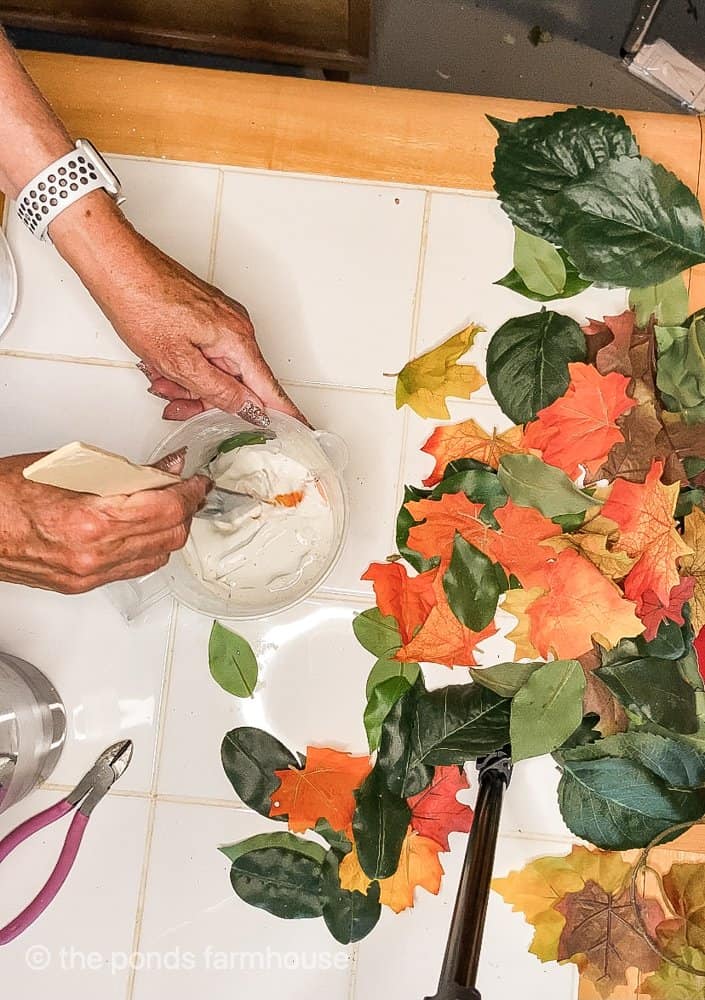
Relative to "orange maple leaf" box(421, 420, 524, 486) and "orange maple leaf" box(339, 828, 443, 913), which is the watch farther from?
"orange maple leaf" box(339, 828, 443, 913)

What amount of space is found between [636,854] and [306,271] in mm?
555

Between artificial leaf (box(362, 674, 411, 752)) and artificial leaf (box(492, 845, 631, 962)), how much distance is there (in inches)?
6.1

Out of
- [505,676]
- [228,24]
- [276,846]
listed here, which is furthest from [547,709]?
[228,24]

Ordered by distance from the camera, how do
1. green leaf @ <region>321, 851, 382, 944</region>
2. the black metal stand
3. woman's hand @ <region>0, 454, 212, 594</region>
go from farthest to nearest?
green leaf @ <region>321, 851, 382, 944</region>, woman's hand @ <region>0, 454, 212, 594</region>, the black metal stand

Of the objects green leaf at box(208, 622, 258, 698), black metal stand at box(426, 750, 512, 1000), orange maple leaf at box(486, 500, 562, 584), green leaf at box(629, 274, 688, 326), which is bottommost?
black metal stand at box(426, 750, 512, 1000)

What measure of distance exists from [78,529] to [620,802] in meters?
0.46

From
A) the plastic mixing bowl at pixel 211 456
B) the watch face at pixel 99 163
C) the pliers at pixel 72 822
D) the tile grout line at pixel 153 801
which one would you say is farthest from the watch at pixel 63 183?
the pliers at pixel 72 822

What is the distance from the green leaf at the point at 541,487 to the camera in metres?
0.66

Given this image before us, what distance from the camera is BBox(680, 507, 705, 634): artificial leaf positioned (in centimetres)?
65

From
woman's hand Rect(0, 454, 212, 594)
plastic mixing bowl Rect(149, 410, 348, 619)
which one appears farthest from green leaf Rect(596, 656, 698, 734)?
woman's hand Rect(0, 454, 212, 594)

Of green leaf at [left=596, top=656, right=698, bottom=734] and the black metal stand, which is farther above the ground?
green leaf at [left=596, top=656, right=698, bottom=734]

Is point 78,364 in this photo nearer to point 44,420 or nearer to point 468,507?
point 44,420

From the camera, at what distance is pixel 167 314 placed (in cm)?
65

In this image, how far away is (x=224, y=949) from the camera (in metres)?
0.69
